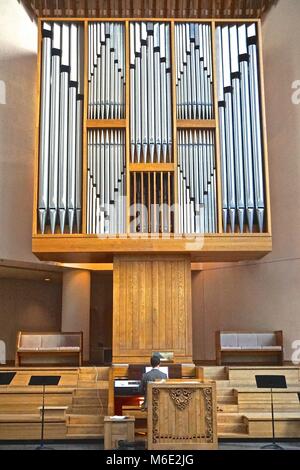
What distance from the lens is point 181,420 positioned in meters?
6.29

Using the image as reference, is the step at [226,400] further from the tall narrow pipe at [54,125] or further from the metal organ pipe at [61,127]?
the tall narrow pipe at [54,125]

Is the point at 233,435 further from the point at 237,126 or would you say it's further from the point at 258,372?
the point at 237,126

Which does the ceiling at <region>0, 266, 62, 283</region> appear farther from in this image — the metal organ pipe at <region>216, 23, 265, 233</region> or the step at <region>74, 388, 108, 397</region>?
the metal organ pipe at <region>216, 23, 265, 233</region>

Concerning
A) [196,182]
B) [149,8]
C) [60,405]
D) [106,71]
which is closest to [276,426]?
[60,405]

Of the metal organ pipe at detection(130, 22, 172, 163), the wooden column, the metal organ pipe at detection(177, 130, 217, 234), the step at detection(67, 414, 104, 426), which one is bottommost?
the step at detection(67, 414, 104, 426)

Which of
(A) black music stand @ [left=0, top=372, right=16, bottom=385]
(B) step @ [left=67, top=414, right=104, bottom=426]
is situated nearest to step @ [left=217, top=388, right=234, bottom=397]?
(B) step @ [left=67, top=414, right=104, bottom=426]

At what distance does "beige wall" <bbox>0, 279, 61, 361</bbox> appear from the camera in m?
14.1

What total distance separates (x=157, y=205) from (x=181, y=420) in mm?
4073

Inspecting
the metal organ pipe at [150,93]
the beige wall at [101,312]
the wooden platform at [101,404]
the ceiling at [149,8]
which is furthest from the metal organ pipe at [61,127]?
the beige wall at [101,312]

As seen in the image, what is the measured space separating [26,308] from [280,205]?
7.16 meters

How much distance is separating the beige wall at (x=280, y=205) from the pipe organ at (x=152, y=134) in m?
1.01

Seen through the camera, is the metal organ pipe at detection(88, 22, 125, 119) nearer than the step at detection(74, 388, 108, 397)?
No

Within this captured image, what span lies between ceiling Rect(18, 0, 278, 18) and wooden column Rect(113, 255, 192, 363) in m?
4.62

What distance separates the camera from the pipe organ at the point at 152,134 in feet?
31.0
